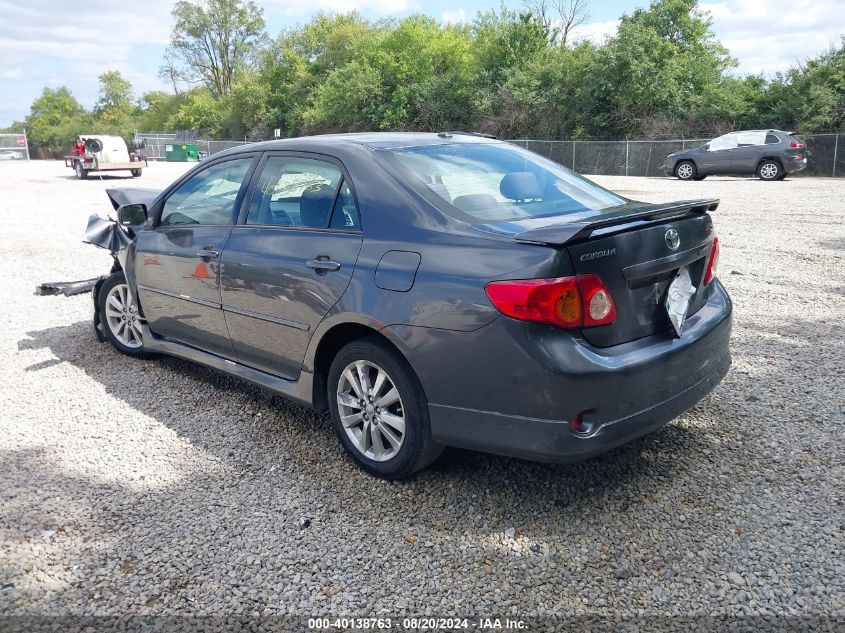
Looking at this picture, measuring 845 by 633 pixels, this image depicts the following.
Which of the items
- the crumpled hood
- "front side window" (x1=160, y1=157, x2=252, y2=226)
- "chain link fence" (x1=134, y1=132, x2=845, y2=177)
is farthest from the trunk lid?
"chain link fence" (x1=134, y1=132, x2=845, y2=177)

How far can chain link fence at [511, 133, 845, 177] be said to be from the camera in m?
24.5

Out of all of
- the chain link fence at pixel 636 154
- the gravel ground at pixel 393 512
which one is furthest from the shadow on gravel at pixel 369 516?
the chain link fence at pixel 636 154

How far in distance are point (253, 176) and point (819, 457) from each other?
11.7ft

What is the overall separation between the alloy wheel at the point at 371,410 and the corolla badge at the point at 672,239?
1.44 meters

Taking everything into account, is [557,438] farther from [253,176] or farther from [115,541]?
[253,176]

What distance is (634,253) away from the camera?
299 centimetres

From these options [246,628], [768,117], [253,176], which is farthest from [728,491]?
[768,117]

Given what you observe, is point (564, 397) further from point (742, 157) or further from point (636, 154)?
point (636, 154)

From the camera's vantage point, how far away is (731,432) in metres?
3.93

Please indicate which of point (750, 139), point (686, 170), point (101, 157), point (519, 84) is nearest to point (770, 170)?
point (750, 139)

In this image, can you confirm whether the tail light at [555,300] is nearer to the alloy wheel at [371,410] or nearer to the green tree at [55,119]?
the alloy wheel at [371,410]

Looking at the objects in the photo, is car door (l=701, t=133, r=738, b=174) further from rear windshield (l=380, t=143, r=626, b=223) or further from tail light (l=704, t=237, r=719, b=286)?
tail light (l=704, t=237, r=719, b=286)

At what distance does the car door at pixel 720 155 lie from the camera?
22281mm

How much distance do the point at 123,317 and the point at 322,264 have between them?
2837 mm
